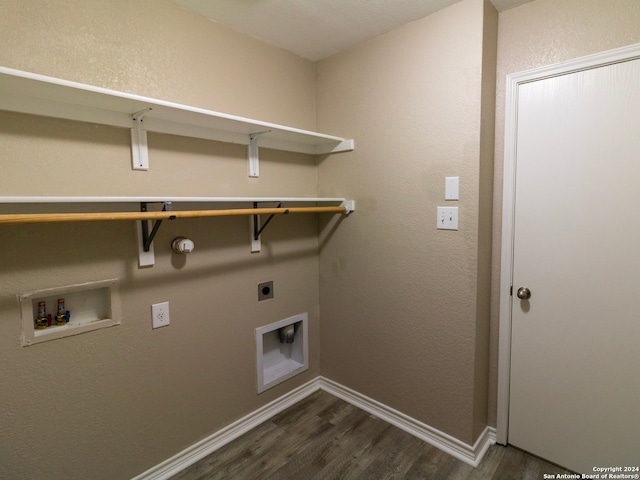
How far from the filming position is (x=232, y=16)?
1.73 meters

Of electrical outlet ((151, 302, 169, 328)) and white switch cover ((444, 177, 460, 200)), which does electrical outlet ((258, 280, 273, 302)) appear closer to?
electrical outlet ((151, 302, 169, 328))

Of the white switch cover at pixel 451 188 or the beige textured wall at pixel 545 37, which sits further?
the white switch cover at pixel 451 188

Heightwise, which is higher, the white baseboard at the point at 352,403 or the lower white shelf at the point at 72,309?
the lower white shelf at the point at 72,309

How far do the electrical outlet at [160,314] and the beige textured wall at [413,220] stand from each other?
3.57ft

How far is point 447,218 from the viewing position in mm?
1774

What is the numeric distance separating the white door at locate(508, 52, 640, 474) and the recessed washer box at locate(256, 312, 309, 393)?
1.27 metres

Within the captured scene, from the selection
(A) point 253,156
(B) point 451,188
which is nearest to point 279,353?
(A) point 253,156

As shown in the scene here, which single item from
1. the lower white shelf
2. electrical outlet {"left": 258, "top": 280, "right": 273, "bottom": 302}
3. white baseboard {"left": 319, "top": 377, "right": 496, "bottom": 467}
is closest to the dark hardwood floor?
white baseboard {"left": 319, "top": 377, "right": 496, "bottom": 467}

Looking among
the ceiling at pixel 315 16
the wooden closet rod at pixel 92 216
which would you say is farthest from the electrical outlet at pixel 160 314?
the ceiling at pixel 315 16

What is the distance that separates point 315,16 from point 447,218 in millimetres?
1230

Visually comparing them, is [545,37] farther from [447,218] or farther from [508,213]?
[447,218]

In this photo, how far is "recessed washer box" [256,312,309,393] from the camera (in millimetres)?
2113

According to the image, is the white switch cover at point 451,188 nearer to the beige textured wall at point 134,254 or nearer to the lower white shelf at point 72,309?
the beige textured wall at point 134,254

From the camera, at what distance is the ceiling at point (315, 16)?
1637mm
